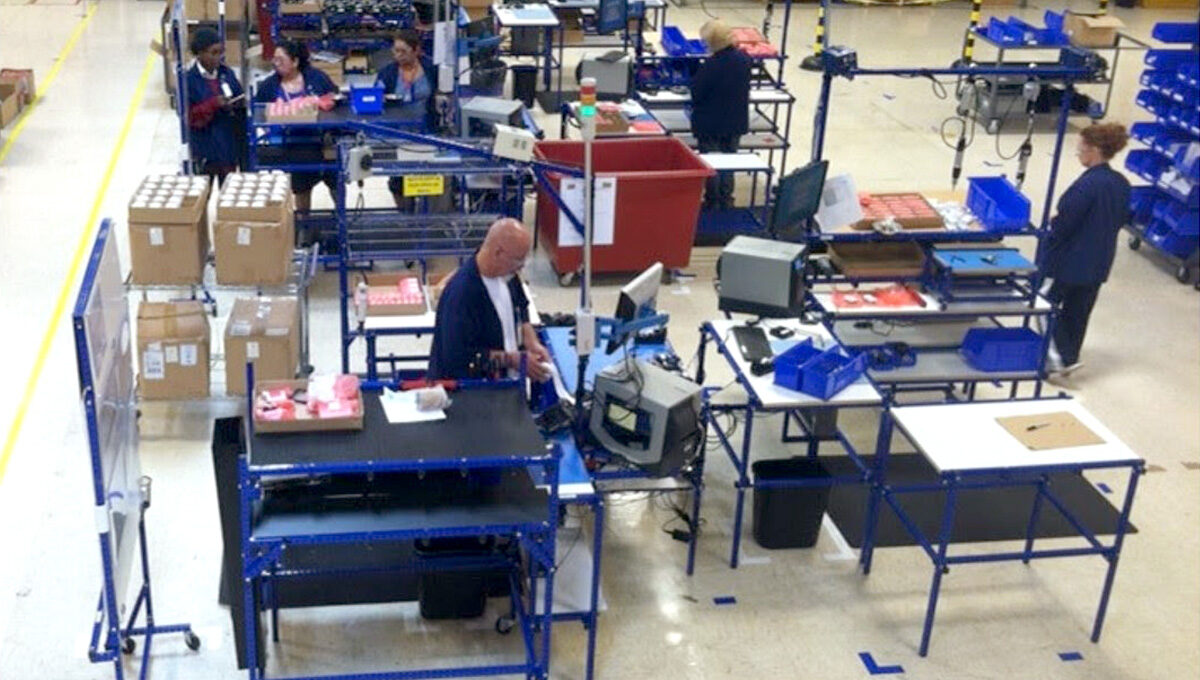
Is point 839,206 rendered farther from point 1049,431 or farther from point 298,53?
point 298,53

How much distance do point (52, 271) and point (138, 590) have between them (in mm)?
4030

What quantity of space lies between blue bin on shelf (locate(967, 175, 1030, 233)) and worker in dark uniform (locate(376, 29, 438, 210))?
395cm

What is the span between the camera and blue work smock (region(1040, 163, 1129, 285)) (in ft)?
25.6

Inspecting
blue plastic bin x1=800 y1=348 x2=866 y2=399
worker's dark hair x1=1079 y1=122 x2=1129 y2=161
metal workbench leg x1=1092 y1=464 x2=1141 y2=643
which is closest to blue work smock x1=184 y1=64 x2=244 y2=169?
blue plastic bin x1=800 y1=348 x2=866 y2=399

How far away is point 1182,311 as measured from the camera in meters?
9.72

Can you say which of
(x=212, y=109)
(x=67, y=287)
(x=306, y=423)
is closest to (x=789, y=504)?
(x=306, y=423)

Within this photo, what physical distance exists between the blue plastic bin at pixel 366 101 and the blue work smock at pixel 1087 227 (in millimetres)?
4802

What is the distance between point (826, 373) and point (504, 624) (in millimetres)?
1888

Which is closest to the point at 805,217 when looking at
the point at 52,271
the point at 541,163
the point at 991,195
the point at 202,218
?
the point at 991,195

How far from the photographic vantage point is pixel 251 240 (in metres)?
7.35

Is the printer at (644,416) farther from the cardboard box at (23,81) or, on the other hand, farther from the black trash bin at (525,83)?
the cardboard box at (23,81)

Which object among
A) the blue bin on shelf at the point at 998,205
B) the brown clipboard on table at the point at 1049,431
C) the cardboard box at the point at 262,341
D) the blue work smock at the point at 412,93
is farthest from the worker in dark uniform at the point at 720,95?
the brown clipboard on table at the point at 1049,431

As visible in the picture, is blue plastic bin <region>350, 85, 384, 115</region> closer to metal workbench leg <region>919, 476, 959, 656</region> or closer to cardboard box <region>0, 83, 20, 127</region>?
cardboard box <region>0, 83, 20, 127</region>

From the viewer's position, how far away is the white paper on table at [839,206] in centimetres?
758
